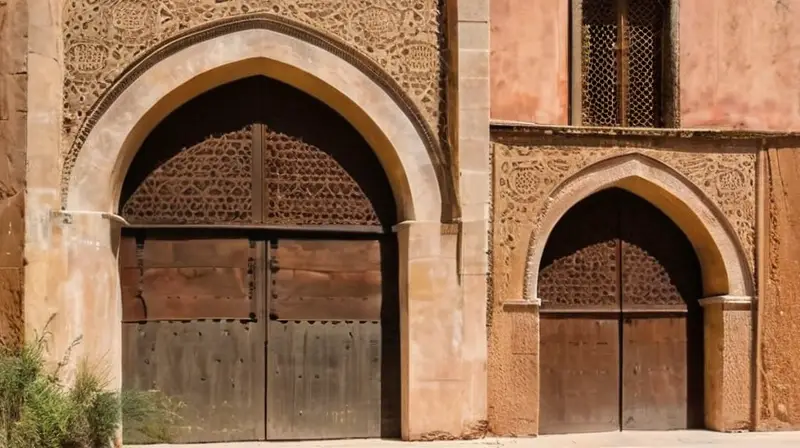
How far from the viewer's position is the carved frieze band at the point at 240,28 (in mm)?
7234

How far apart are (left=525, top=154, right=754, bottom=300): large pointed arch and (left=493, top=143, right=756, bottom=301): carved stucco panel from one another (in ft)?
0.16

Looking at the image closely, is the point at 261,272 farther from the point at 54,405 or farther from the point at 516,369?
the point at 516,369

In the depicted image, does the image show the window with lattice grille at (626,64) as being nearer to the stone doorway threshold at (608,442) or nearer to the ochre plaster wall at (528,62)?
the ochre plaster wall at (528,62)

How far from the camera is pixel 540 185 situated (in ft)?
25.8

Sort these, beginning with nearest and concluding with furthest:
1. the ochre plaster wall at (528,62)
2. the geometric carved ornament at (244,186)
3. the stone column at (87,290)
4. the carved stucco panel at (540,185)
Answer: the stone column at (87,290), the geometric carved ornament at (244,186), the carved stucco panel at (540,185), the ochre plaster wall at (528,62)

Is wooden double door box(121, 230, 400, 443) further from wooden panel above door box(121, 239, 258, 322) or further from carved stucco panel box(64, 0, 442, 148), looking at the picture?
carved stucco panel box(64, 0, 442, 148)

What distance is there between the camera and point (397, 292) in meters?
7.88

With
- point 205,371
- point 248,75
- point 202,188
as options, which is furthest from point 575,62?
point 205,371

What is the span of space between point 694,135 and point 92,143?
470 centimetres

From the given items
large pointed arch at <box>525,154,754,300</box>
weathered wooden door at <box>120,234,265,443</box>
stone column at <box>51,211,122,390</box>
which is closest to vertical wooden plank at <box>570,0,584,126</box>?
large pointed arch at <box>525,154,754,300</box>

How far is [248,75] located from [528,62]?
225cm

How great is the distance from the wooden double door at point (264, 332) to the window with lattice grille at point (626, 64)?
2219 millimetres

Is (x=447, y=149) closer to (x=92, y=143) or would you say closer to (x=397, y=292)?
(x=397, y=292)

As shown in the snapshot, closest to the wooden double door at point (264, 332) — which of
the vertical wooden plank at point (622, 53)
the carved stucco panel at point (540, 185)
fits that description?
the carved stucco panel at point (540, 185)
